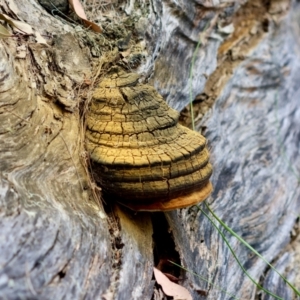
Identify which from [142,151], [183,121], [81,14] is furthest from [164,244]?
[81,14]

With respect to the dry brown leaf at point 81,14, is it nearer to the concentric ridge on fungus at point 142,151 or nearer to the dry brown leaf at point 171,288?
the concentric ridge on fungus at point 142,151

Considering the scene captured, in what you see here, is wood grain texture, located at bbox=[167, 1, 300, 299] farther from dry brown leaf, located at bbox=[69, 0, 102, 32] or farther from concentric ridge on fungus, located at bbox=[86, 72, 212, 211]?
dry brown leaf, located at bbox=[69, 0, 102, 32]

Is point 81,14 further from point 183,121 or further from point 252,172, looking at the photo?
point 252,172

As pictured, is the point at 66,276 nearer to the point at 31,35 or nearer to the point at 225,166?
the point at 31,35

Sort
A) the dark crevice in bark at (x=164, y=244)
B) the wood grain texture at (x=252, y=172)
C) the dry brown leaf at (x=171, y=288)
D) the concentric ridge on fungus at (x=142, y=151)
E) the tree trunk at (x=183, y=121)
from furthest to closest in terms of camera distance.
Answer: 1. the wood grain texture at (x=252, y=172)
2. the dark crevice in bark at (x=164, y=244)
3. the dry brown leaf at (x=171, y=288)
4. the concentric ridge on fungus at (x=142, y=151)
5. the tree trunk at (x=183, y=121)

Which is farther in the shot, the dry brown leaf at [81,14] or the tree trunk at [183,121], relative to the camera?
the dry brown leaf at [81,14]

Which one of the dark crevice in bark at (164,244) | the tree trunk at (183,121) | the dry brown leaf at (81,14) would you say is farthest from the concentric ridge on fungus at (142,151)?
the dry brown leaf at (81,14)
